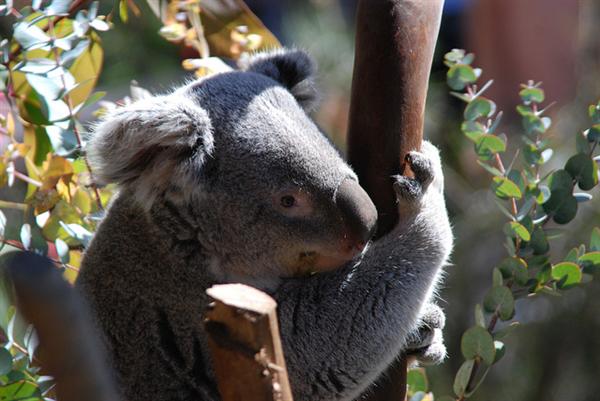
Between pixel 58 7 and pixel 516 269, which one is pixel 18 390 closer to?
pixel 58 7

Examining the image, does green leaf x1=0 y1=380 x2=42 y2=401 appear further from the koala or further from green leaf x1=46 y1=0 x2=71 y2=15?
green leaf x1=46 y1=0 x2=71 y2=15

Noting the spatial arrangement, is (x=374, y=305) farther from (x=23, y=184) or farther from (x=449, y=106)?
(x=449, y=106)

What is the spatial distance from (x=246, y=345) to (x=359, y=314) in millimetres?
985

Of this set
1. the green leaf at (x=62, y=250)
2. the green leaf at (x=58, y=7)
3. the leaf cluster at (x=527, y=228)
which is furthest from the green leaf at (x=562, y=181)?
the green leaf at (x=58, y=7)

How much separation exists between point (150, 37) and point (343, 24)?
5.17 ft

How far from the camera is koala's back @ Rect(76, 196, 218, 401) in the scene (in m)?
2.25

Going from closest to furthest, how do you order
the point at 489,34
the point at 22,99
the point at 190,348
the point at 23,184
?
the point at 190,348 < the point at 22,99 < the point at 23,184 < the point at 489,34

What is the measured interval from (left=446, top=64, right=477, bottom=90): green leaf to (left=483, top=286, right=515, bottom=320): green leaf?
0.57 m

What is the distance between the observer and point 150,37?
6.86 meters

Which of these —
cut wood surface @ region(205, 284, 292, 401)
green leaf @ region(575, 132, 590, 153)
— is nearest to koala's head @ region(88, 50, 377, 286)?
green leaf @ region(575, 132, 590, 153)

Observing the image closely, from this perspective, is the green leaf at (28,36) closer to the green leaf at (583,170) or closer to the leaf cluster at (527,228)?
the leaf cluster at (527,228)

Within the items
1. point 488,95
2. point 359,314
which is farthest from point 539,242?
point 488,95

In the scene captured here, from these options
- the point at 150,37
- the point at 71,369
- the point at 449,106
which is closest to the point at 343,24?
the point at 449,106

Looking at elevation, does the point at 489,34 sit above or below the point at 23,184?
below
